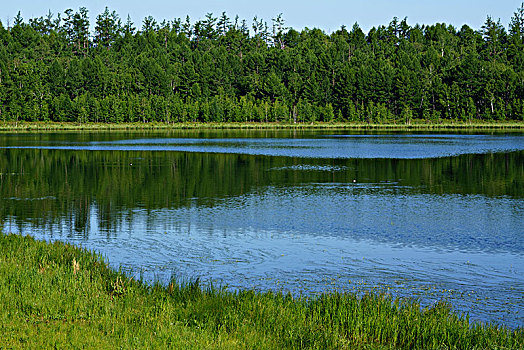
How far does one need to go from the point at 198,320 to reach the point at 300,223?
14.0 meters

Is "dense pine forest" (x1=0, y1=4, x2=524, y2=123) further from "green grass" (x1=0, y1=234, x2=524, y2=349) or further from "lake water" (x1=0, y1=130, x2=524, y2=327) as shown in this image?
"green grass" (x1=0, y1=234, x2=524, y2=349)

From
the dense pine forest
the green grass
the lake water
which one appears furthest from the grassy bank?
the green grass

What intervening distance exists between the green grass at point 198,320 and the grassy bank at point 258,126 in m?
139

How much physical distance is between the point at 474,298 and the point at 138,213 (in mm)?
Result: 16202

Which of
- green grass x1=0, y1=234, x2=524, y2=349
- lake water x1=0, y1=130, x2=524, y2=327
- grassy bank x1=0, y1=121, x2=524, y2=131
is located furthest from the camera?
grassy bank x1=0, y1=121, x2=524, y2=131

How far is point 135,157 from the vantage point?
193ft

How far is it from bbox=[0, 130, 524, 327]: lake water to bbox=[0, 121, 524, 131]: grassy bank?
102 m

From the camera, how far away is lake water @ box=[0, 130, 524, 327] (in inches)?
663

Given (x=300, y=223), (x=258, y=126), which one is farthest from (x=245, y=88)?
(x=300, y=223)

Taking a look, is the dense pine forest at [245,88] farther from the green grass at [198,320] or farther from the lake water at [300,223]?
the green grass at [198,320]

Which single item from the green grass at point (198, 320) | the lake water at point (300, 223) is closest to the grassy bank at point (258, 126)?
the lake water at point (300, 223)

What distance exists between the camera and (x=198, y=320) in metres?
11.6

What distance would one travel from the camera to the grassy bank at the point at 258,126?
15038 cm

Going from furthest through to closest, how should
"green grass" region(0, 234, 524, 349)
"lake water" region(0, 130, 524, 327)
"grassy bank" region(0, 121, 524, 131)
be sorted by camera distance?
"grassy bank" region(0, 121, 524, 131)
"lake water" region(0, 130, 524, 327)
"green grass" region(0, 234, 524, 349)
